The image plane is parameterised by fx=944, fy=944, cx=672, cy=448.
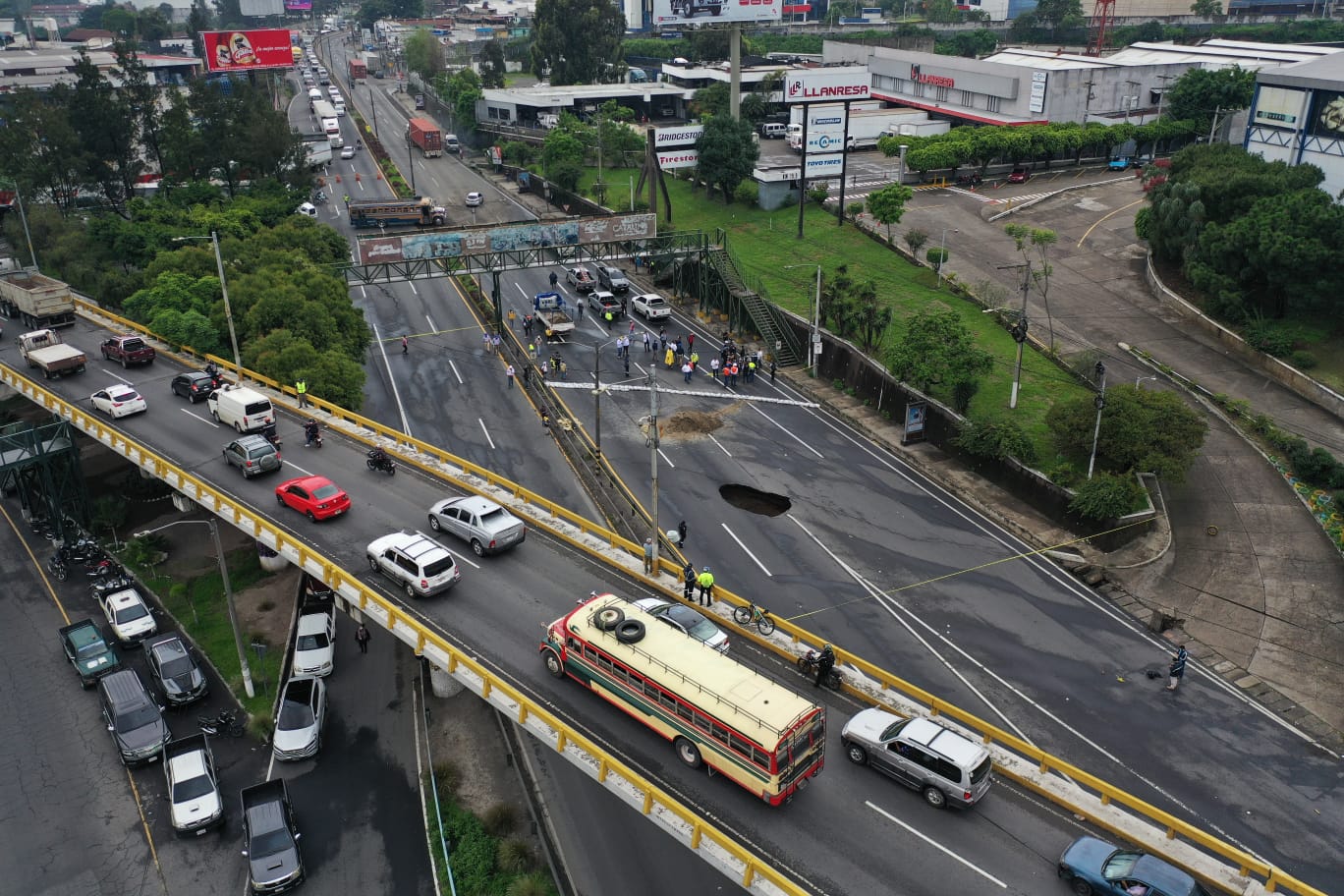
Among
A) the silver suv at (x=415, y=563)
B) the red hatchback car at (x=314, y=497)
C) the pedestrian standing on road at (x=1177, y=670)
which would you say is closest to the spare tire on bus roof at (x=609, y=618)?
the silver suv at (x=415, y=563)

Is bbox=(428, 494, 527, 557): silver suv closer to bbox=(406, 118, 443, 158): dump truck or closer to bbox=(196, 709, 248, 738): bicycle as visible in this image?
bbox=(196, 709, 248, 738): bicycle

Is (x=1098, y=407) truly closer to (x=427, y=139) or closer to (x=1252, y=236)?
(x=1252, y=236)

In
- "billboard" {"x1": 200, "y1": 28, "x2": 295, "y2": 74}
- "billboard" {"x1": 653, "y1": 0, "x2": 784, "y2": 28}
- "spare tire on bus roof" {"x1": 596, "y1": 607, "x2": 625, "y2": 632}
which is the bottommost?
"spare tire on bus roof" {"x1": 596, "y1": 607, "x2": 625, "y2": 632}

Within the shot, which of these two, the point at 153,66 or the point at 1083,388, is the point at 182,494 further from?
the point at 153,66

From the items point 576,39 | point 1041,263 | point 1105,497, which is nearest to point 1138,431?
point 1105,497

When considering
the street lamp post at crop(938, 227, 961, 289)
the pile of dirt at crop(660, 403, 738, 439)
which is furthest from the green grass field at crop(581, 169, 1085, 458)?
the pile of dirt at crop(660, 403, 738, 439)

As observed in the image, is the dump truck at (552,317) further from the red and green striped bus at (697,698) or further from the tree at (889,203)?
the red and green striped bus at (697,698)
